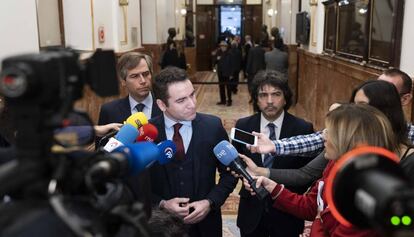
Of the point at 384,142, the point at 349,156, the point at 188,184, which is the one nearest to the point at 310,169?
the point at 188,184

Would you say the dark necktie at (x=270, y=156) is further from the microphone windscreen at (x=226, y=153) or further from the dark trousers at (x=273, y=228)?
the microphone windscreen at (x=226, y=153)

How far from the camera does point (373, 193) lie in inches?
29.0

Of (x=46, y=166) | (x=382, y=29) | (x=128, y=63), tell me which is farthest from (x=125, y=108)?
(x=382, y=29)

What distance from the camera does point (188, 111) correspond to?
7.79ft

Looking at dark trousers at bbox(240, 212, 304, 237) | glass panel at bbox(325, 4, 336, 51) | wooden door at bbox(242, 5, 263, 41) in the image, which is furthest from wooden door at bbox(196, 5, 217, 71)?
dark trousers at bbox(240, 212, 304, 237)

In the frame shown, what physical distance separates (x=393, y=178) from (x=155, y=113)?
246 centimetres

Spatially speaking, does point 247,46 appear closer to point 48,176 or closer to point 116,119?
point 116,119

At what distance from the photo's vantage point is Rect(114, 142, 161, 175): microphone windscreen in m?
1.06

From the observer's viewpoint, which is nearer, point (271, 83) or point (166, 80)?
point (166, 80)

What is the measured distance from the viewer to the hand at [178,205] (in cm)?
226

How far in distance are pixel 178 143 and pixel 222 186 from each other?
333 mm

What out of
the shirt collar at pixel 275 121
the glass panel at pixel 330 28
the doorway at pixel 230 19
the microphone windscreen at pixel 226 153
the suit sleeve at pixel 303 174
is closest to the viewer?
the microphone windscreen at pixel 226 153

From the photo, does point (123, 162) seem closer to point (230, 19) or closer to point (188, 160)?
point (188, 160)

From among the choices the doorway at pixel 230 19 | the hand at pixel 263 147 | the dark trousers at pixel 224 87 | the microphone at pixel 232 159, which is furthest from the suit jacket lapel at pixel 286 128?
the doorway at pixel 230 19
